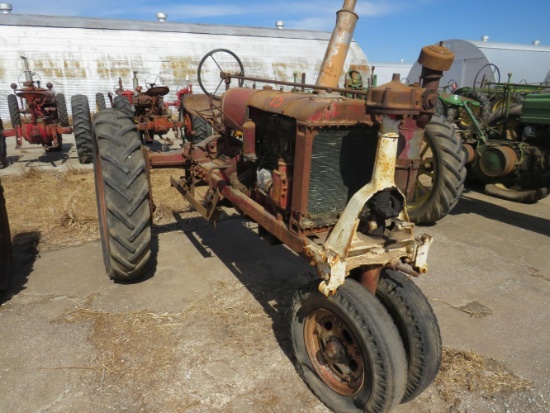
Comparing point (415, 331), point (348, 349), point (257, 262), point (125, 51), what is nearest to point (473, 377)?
point (415, 331)

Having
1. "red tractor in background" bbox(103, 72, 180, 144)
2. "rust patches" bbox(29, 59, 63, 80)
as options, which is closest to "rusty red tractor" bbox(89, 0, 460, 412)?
"red tractor in background" bbox(103, 72, 180, 144)

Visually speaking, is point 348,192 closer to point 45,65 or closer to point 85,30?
point 45,65

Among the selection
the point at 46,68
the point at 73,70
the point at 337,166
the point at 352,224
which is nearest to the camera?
the point at 352,224

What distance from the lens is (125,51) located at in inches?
708

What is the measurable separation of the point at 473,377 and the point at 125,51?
62.6 feet

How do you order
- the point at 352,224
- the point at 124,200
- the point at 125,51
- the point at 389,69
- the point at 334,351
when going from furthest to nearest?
the point at 389,69 < the point at 125,51 < the point at 124,200 < the point at 334,351 < the point at 352,224

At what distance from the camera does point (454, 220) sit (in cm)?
541

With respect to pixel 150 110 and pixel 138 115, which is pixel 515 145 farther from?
pixel 138 115

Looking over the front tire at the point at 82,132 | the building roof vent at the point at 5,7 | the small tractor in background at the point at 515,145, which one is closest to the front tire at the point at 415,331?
the small tractor in background at the point at 515,145

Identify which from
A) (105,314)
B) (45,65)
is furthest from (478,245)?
(45,65)

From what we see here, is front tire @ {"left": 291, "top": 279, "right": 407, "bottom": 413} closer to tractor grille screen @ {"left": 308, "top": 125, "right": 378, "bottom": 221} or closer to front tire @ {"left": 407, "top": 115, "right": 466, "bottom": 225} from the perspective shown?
tractor grille screen @ {"left": 308, "top": 125, "right": 378, "bottom": 221}

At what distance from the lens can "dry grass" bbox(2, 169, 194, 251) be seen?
4488 mm

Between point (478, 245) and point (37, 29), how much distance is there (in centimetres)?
1915

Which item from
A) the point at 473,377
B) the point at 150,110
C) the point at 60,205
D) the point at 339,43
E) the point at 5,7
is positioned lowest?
the point at 60,205
